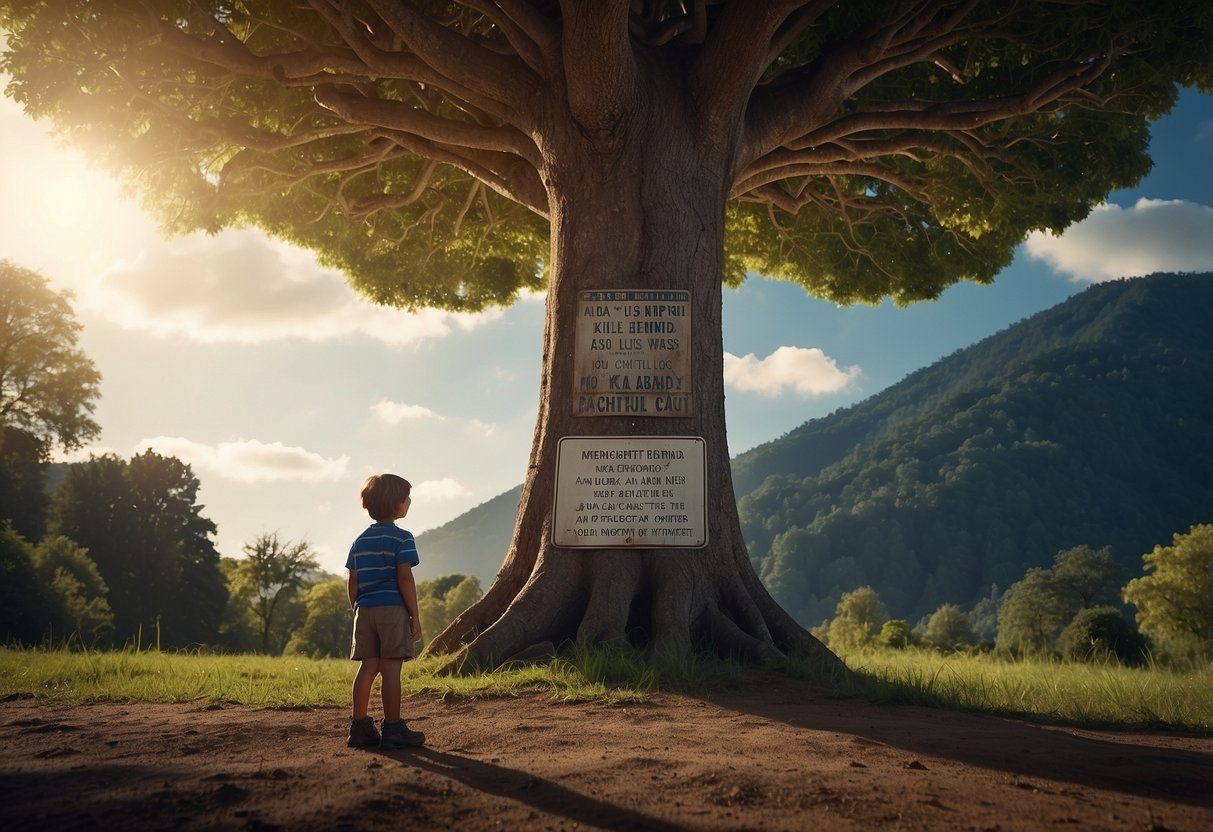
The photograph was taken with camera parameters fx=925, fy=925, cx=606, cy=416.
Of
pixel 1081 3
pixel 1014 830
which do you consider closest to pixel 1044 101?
pixel 1081 3

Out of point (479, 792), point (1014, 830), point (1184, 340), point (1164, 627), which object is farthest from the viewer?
point (1184, 340)

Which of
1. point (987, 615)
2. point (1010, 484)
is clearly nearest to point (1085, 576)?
point (987, 615)

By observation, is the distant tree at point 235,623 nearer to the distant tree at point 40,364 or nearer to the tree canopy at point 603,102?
the distant tree at point 40,364

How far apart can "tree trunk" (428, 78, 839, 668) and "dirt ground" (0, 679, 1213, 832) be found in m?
1.89

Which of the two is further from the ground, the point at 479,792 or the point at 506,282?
the point at 506,282

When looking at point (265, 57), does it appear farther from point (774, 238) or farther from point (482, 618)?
point (774, 238)

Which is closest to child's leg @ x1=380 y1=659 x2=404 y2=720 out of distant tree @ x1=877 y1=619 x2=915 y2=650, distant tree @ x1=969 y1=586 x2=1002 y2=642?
distant tree @ x1=877 y1=619 x2=915 y2=650

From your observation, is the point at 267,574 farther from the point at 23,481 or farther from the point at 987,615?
the point at 987,615

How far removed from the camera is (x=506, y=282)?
59.6ft

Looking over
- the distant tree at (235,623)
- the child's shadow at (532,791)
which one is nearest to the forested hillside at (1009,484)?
the distant tree at (235,623)

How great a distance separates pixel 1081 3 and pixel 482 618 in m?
9.78

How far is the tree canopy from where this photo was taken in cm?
974

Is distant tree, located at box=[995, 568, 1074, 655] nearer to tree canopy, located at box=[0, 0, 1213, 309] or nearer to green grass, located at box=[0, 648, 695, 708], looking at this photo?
tree canopy, located at box=[0, 0, 1213, 309]

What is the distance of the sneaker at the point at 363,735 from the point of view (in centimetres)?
505
